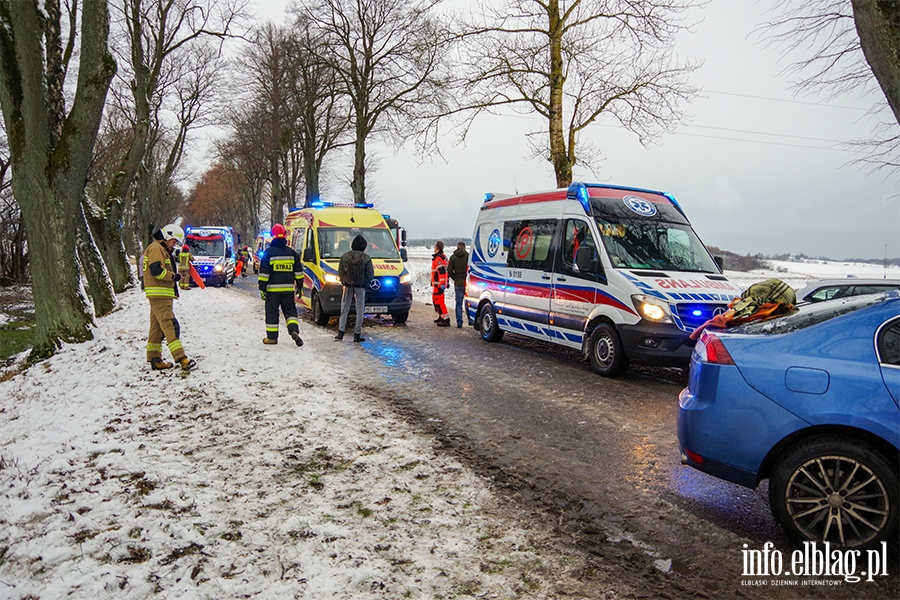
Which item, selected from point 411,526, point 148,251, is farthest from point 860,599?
point 148,251

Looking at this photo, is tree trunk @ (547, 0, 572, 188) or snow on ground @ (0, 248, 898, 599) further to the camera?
tree trunk @ (547, 0, 572, 188)

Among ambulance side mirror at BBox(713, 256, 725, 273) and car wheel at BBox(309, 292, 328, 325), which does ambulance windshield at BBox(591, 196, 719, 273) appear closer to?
ambulance side mirror at BBox(713, 256, 725, 273)

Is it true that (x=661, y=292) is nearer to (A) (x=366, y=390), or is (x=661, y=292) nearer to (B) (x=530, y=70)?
(A) (x=366, y=390)

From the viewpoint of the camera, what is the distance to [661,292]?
24.2 feet

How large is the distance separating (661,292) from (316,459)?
488cm

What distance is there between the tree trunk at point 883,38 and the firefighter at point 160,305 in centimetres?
1028

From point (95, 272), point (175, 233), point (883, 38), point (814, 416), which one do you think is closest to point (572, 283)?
point (883, 38)

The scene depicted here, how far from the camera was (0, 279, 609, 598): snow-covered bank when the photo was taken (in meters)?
3.06

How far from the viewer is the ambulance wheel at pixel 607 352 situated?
7805mm

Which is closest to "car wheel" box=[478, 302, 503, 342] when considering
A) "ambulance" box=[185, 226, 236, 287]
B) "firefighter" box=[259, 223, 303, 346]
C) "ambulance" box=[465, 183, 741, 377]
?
"ambulance" box=[465, 183, 741, 377]

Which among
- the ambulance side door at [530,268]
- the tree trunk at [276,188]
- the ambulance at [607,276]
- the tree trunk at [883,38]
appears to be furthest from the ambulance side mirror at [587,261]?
the tree trunk at [276,188]

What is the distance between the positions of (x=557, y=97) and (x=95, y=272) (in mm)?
12828

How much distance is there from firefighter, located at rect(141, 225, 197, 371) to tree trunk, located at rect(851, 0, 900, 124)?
10.3 meters

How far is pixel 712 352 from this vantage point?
3.76 metres
